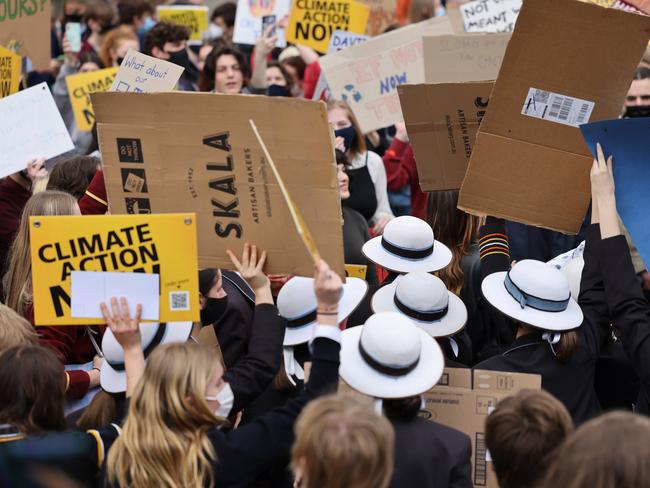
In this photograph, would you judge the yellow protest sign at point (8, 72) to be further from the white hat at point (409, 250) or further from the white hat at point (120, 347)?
the white hat at point (120, 347)

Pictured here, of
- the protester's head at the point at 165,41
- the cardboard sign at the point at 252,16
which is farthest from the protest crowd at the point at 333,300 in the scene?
the cardboard sign at the point at 252,16

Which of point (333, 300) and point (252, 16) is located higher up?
point (333, 300)

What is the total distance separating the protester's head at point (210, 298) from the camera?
439 centimetres

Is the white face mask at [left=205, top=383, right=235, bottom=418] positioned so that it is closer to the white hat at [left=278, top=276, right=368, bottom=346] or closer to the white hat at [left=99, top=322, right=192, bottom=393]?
the white hat at [left=99, top=322, right=192, bottom=393]

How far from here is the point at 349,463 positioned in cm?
265

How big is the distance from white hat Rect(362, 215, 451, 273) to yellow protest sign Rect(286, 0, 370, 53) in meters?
5.03

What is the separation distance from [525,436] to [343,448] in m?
0.67

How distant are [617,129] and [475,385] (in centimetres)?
124

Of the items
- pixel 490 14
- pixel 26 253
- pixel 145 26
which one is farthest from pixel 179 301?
pixel 145 26

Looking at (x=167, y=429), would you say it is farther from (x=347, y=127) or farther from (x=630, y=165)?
(x=347, y=127)

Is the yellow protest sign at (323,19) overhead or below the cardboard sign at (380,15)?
overhead

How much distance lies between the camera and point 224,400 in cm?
349

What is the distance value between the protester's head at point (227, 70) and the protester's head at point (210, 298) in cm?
435

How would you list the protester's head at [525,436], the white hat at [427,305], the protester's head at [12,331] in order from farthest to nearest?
the white hat at [427,305]
the protester's head at [12,331]
the protester's head at [525,436]
